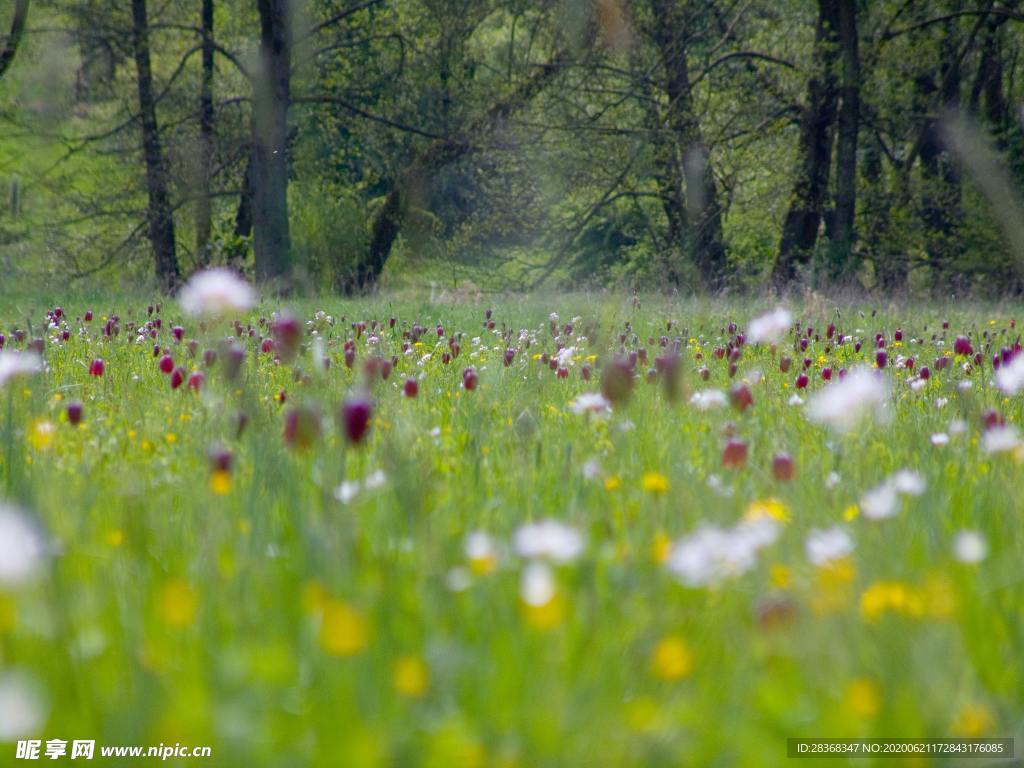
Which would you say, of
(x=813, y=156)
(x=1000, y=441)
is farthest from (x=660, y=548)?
(x=813, y=156)

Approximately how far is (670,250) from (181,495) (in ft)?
69.7

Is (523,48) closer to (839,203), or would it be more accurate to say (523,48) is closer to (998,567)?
(839,203)

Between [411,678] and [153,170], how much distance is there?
2060cm

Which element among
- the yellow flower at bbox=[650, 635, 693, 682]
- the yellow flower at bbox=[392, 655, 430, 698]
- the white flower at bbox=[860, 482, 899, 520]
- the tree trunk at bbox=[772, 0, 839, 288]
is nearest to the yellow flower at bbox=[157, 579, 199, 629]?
the yellow flower at bbox=[392, 655, 430, 698]

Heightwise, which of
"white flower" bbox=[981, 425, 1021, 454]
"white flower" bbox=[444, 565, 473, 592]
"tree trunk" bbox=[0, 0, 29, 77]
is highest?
"tree trunk" bbox=[0, 0, 29, 77]

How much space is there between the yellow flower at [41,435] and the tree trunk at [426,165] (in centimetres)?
1507

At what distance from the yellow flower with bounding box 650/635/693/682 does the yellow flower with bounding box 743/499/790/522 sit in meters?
0.55

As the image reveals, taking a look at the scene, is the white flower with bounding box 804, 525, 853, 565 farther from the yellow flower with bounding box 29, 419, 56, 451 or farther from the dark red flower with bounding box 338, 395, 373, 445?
the yellow flower with bounding box 29, 419, 56, 451

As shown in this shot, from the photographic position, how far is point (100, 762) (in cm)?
139

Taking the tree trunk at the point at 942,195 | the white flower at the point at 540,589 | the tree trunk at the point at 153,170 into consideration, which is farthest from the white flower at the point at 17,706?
the tree trunk at the point at 942,195

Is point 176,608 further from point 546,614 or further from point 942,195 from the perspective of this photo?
point 942,195

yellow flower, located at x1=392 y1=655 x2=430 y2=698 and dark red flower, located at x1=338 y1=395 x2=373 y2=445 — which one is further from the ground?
dark red flower, located at x1=338 y1=395 x2=373 y2=445

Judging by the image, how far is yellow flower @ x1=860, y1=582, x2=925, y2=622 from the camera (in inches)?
67.8

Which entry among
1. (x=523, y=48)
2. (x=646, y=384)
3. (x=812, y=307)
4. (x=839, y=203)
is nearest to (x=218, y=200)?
Result: (x=523, y=48)
